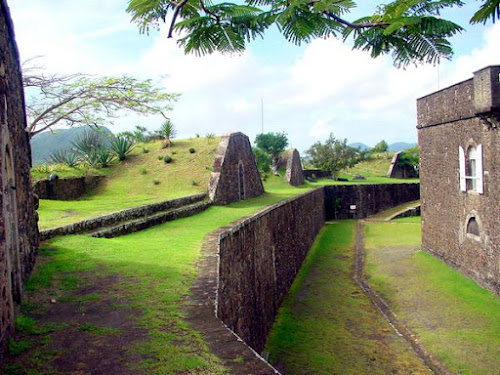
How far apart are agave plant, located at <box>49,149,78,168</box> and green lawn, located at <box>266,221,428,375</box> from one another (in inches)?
398

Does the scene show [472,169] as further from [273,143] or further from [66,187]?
[273,143]

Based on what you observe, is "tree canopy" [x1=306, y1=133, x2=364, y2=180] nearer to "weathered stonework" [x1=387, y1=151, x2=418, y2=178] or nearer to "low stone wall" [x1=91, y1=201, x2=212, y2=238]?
"weathered stonework" [x1=387, y1=151, x2=418, y2=178]

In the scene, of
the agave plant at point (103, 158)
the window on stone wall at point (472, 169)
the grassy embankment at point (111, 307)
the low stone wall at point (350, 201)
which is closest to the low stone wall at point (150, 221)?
the grassy embankment at point (111, 307)

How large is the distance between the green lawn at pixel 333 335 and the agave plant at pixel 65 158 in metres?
10.1

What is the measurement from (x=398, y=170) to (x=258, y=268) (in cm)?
3210

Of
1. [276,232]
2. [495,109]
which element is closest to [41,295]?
[276,232]

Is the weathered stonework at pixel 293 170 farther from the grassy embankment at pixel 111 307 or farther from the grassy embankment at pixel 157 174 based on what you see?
the grassy embankment at pixel 111 307

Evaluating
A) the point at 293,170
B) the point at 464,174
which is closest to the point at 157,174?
the point at 293,170

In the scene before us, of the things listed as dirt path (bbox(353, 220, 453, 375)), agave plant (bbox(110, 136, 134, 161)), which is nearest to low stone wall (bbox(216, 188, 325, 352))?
dirt path (bbox(353, 220, 453, 375))

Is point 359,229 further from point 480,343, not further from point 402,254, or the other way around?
point 480,343

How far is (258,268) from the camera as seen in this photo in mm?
9906

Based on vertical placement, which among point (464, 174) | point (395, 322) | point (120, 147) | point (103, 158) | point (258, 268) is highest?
point (120, 147)

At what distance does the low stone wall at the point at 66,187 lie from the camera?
1545 cm

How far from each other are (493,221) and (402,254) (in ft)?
17.2
